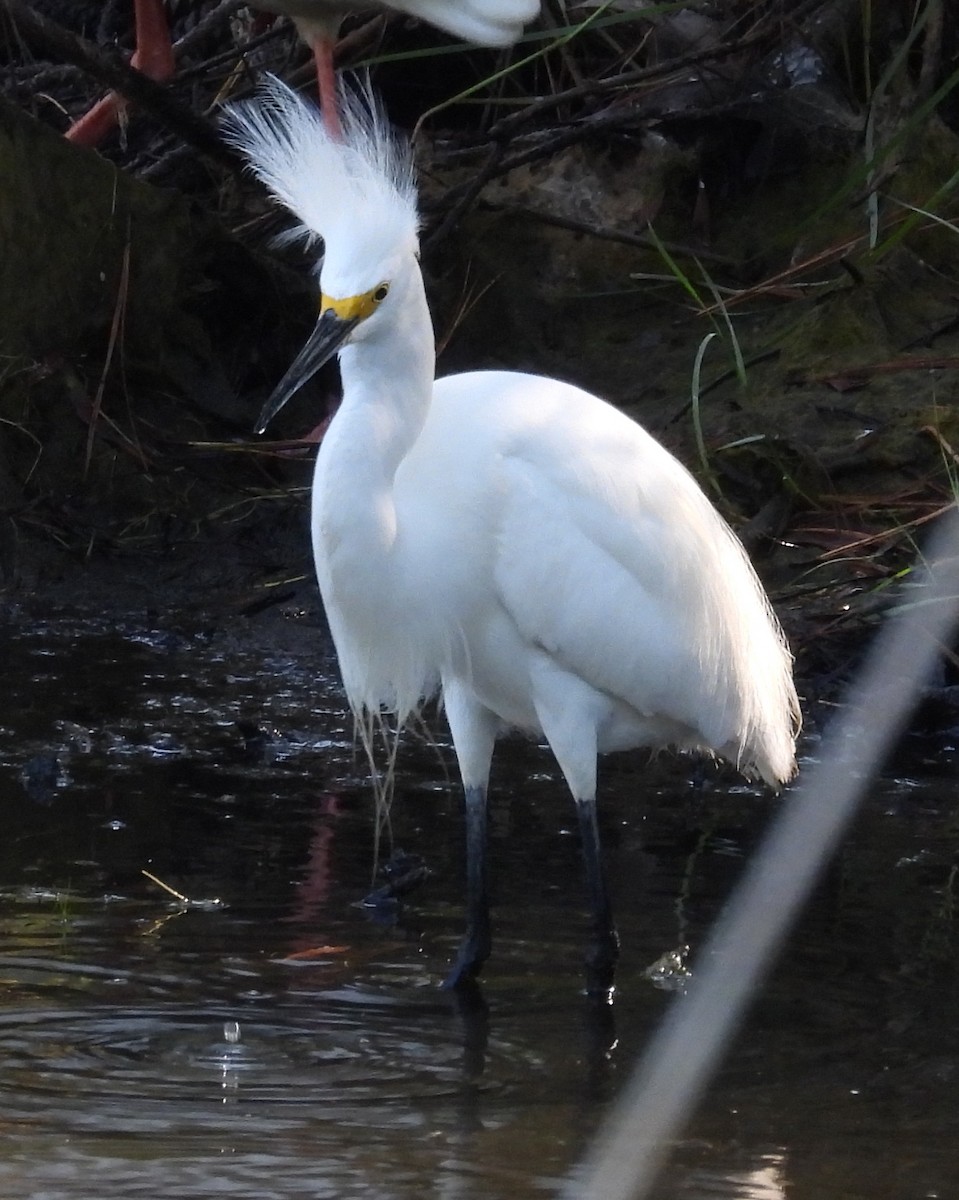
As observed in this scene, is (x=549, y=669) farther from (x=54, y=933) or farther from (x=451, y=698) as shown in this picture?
(x=54, y=933)

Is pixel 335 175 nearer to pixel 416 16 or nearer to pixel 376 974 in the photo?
pixel 376 974

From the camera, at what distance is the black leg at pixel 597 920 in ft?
11.4

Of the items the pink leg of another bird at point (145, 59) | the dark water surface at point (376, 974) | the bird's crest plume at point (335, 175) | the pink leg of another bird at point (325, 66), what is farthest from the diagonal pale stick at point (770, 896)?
the pink leg of another bird at point (145, 59)

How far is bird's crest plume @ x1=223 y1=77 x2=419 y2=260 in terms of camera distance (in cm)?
328

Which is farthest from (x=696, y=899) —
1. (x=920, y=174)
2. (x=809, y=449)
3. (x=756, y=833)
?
(x=920, y=174)

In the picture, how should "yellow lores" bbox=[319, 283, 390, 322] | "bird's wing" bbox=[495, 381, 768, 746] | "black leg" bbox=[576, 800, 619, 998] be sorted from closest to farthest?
1. "yellow lores" bbox=[319, 283, 390, 322]
2. "black leg" bbox=[576, 800, 619, 998]
3. "bird's wing" bbox=[495, 381, 768, 746]

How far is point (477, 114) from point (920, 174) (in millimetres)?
1926

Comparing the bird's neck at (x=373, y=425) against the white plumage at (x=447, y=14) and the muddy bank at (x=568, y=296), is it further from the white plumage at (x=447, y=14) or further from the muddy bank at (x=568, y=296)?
the white plumage at (x=447, y=14)

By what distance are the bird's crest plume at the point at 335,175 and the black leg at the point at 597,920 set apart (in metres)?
1.15

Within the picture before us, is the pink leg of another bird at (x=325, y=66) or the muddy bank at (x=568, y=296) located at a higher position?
the pink leg of another bird at (x=325, y=66)

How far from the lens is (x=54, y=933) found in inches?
137

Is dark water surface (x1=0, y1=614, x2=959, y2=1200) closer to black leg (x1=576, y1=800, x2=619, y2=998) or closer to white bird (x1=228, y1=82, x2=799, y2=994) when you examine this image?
black leg (x1=576, y1=800, x2=619, y2=998)

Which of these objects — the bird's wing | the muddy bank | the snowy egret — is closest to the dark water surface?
the bird's wing

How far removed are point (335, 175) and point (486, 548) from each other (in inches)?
29.0
